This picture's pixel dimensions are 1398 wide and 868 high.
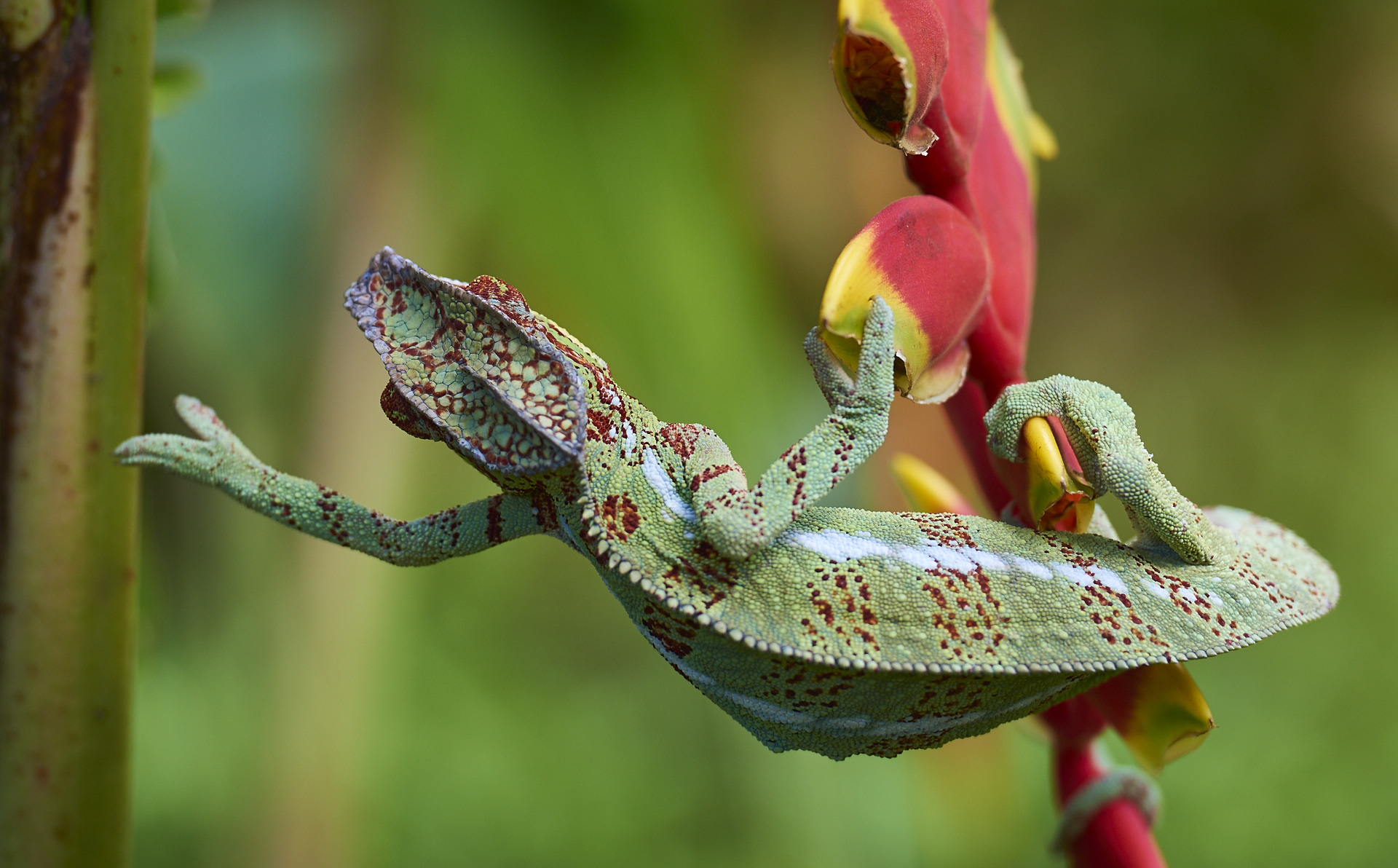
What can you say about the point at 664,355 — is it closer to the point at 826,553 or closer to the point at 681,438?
the point at 681,438

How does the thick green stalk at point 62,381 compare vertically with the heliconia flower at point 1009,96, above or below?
below

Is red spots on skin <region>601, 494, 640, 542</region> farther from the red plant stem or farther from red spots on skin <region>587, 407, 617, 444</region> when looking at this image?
the red plant stem

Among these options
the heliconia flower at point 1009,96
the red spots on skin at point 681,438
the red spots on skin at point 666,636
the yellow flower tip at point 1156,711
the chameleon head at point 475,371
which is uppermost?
the heliconia flower at point 1009,96

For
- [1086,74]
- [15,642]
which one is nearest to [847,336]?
[15,642]

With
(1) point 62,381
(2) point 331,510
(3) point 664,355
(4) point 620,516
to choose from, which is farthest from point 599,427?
(3) point 664,355

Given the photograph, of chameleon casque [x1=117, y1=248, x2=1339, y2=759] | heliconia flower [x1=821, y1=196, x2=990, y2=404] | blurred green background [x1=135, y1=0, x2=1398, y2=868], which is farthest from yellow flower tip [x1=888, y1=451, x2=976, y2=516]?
blurred green background [x1=135, y1=0, x2=1398, y2=868]

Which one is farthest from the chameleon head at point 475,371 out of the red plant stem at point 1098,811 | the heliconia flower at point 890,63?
the red plant stem at point 1098,811

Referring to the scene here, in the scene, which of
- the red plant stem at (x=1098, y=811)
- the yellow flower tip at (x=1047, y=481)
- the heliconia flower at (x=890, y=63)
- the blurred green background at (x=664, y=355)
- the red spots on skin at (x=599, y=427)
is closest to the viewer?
→ the heliconia flower at (x=890, y=63)

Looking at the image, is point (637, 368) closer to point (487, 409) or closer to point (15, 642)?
point (487, 409)

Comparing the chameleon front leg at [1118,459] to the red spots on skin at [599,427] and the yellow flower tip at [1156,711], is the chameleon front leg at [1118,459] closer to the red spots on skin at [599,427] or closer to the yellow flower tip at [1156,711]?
the yellow flower tip at [1156,711]
